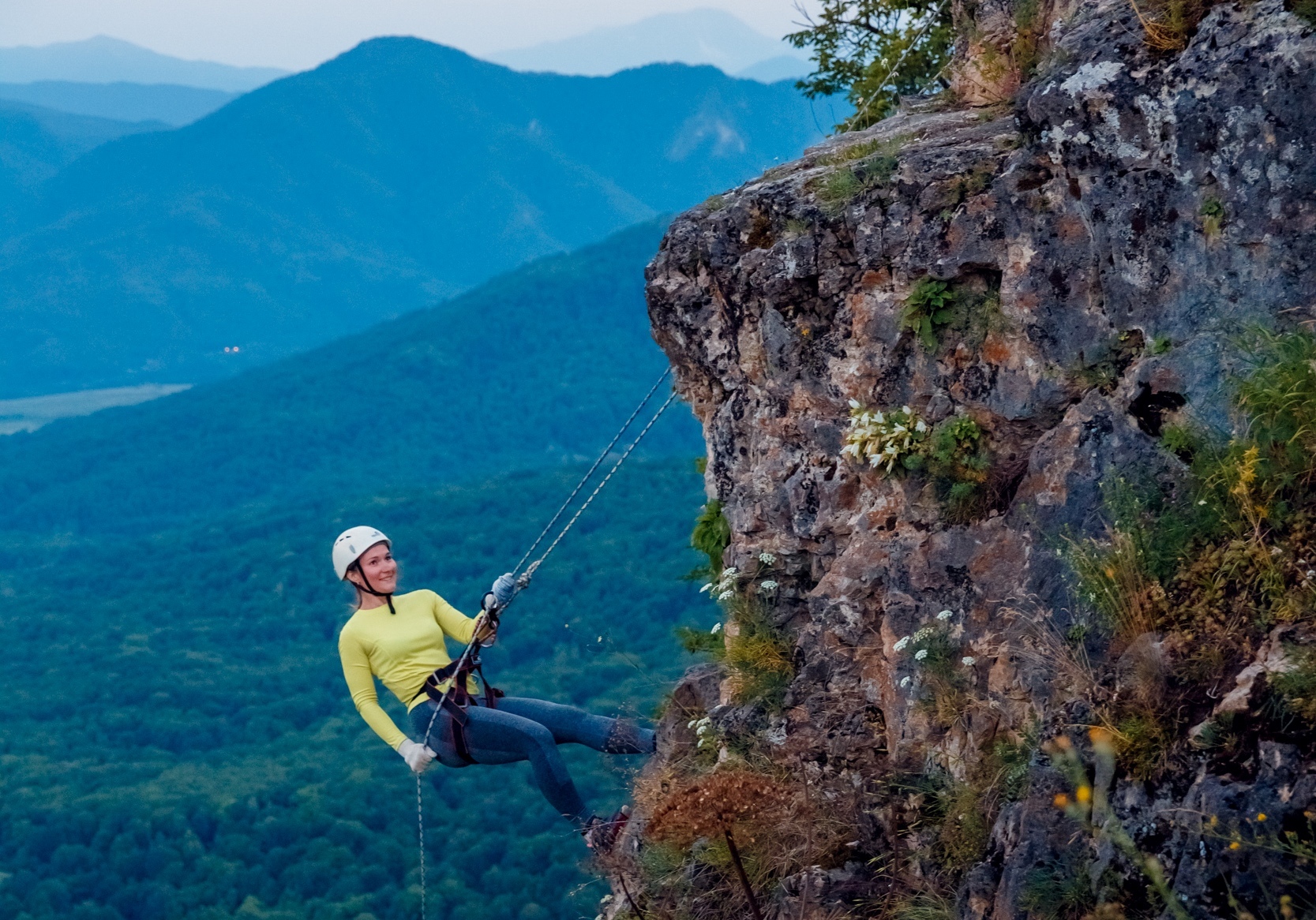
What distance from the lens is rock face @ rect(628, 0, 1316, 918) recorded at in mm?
6191

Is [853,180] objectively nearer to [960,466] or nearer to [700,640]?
[960,466]

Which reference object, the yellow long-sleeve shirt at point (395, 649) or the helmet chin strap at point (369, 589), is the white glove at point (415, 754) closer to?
the yellow long-sleeve shirt at point (395, 649)

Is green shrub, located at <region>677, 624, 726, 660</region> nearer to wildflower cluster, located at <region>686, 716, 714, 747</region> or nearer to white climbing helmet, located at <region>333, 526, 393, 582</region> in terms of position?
wildflower cluster, located at <region>686, 716, 714, 747</region>

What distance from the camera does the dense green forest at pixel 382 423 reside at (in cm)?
17412

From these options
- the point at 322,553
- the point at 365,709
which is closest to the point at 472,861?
the point at 365,709

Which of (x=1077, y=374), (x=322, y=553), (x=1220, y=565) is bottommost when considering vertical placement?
(x=322, y=553)

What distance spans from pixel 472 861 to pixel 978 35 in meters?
57.6

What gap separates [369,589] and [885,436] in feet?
10.9

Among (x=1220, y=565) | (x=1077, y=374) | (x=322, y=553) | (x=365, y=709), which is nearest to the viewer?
(x=1220, y=565)

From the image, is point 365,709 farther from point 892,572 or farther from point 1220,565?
point 1220,565

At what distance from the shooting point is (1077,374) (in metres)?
6.94

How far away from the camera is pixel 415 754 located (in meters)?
8.73

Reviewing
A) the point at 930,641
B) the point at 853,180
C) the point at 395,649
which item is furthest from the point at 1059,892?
the point at 395,649

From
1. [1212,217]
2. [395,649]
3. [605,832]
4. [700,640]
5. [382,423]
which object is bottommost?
[382,423]
